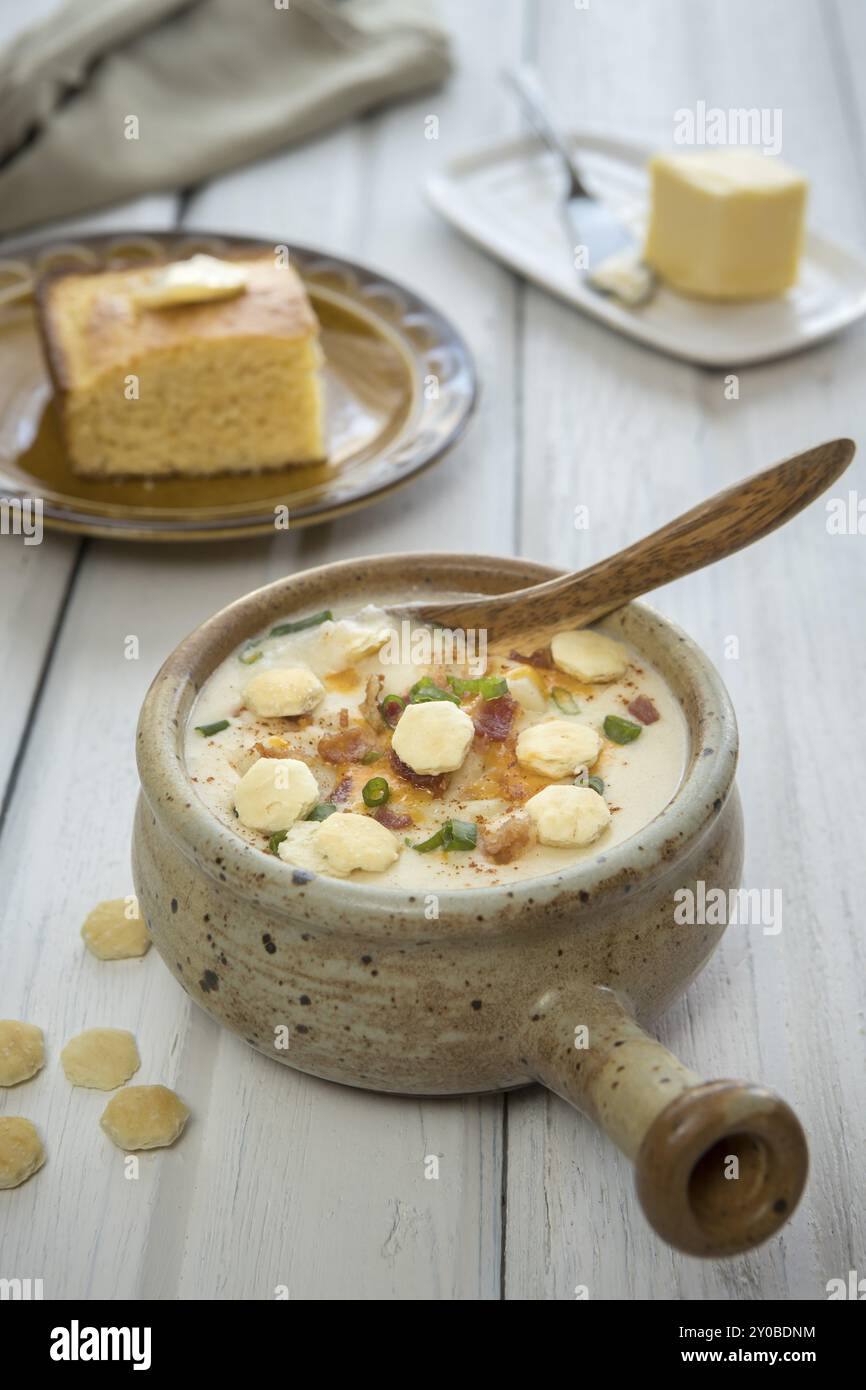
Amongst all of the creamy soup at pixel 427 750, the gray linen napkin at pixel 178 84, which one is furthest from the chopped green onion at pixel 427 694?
the gray linen napkin at pixel 178 84

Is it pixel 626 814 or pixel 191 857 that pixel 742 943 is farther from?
pixel 191 857

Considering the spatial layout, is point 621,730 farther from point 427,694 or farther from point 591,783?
point 427,694

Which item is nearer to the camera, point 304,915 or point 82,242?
point 304,915

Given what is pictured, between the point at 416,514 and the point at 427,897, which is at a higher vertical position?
the point at 427,897

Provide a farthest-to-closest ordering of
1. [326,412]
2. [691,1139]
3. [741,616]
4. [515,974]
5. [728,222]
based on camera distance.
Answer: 1. [728,222]
2. [326,412]
3. [741,616]
4. [515,974]
5. [691,1139]

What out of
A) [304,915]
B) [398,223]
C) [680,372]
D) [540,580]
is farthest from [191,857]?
[398,223]

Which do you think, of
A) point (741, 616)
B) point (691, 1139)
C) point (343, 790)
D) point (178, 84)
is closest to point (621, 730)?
point (343, 790)

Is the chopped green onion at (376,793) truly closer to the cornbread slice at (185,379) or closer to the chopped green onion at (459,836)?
the chopped green onion at (459,836)
